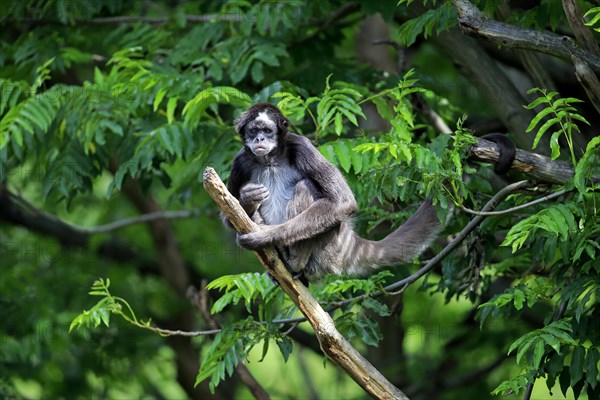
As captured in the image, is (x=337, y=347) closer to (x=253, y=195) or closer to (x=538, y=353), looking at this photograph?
(x=538, y=353)

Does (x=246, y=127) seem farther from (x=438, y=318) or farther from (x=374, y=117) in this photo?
(x=438, y=318)

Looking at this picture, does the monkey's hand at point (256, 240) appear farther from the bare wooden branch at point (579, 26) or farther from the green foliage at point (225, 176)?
the bare wooden branch at point (579, 26)

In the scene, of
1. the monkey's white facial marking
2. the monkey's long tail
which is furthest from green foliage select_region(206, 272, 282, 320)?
the monkey's white facial marking

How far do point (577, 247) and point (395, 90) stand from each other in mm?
2302

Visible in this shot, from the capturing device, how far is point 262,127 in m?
7.92

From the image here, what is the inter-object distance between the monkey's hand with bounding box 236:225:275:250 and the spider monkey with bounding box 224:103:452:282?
94 millimetres

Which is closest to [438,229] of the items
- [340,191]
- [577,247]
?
[340,191]

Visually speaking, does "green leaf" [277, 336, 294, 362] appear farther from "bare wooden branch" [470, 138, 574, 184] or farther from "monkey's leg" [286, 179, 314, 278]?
"bare wooden branch" [470, 138, 574, 184]

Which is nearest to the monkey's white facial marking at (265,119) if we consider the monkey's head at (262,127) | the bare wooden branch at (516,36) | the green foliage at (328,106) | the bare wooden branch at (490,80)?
the monkey's head at (262,127)

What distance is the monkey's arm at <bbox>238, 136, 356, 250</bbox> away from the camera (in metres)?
7.19

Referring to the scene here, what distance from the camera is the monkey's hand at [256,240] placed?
7.13 metres

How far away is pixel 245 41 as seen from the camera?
9.86 metres

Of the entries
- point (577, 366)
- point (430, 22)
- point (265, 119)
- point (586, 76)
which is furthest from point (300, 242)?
point (586, 76)

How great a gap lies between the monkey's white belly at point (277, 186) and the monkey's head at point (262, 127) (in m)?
0.28
